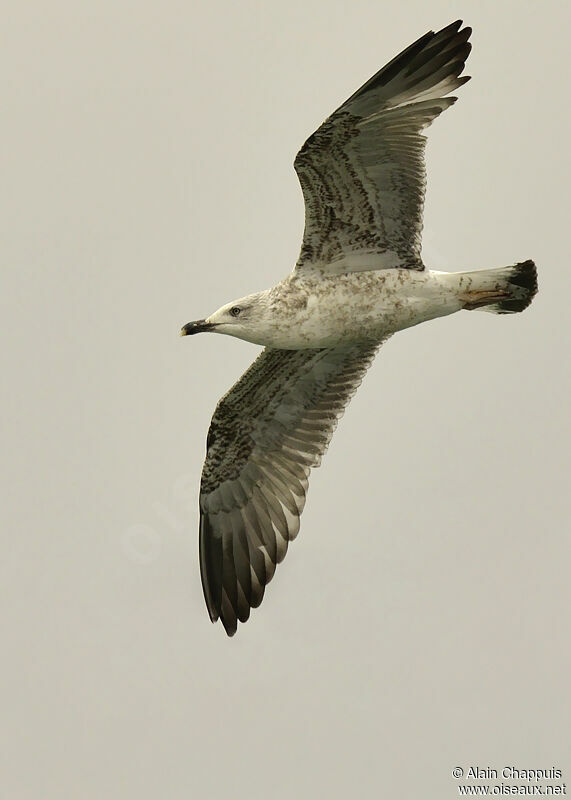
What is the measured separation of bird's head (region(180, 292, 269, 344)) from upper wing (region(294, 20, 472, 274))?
674 mm

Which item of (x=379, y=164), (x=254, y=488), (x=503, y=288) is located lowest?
(x=254, y=488)

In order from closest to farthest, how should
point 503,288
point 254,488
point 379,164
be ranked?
point 379,164, point 503,288, point 254,488

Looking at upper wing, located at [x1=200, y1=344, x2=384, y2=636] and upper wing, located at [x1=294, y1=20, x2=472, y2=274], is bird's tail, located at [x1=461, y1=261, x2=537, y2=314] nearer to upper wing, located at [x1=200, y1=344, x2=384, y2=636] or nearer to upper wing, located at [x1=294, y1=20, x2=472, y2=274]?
upper wing, located at [x1=294, y1=20, x2=472, y2=274]

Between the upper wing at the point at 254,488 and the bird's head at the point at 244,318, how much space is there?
1992 millimetres

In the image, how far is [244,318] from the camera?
1547cm

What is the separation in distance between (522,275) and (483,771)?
969 inches

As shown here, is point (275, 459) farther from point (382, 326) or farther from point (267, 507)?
point (382, 326)

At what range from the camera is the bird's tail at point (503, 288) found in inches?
616

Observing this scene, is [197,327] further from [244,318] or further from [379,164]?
[379,164]

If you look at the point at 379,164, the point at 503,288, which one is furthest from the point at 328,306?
the point at 503,288

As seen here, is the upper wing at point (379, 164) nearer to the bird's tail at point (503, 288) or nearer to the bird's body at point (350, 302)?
the bird's body at point (350, 302)

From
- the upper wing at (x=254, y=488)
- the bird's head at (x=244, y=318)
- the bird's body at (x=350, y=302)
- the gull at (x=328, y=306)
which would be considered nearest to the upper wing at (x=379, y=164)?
the gull at (x=328, y=306)

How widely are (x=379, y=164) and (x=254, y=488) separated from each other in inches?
194

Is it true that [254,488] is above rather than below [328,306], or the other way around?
below
